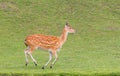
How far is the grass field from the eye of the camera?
2319 centimetres

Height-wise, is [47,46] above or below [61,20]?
above

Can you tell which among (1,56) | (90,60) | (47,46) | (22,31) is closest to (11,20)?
(22,31)

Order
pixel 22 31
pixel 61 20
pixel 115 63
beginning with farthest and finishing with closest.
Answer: pixel 61 20, pixel 22 31, pixel 115 63

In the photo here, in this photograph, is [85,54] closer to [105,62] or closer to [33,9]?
[105,62]

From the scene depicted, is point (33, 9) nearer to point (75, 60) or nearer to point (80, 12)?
point (80, 12)

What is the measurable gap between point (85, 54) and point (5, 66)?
6224mm

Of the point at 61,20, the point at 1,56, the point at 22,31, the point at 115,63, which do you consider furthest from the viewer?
the point at 61,20

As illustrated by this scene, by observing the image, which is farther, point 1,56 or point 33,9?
point 33,9

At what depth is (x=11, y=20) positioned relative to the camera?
Result: 33.2m

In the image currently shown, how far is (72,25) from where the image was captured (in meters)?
33.2

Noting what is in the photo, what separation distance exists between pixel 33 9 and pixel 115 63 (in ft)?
48.8

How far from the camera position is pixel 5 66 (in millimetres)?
20391

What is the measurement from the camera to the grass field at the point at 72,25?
2319 cm

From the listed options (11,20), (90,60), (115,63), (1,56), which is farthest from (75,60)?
(11,20)
